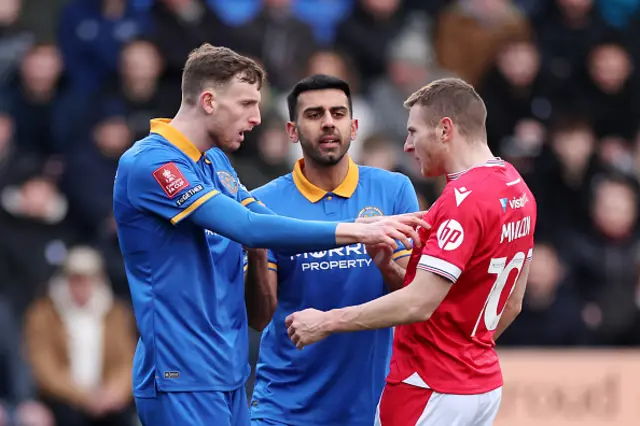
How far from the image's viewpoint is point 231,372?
5.59 metres

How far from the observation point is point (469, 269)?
17.9ft

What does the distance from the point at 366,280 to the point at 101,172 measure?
4.98 meters

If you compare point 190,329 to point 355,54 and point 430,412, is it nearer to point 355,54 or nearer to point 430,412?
point 430,412

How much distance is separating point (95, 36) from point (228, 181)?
20.7ft

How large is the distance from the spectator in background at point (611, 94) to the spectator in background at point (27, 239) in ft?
18.6

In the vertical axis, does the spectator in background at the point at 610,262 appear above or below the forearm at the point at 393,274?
below

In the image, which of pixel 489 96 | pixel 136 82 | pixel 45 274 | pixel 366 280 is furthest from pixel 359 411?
pixel 489 96

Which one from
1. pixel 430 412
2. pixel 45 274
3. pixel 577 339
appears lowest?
pixel 577 339

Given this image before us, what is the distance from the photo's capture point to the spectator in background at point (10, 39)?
11.5m

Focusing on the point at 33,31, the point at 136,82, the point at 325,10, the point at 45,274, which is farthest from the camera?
the point at 325,10

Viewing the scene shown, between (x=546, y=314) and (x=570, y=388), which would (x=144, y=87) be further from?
(x=570, y=388)

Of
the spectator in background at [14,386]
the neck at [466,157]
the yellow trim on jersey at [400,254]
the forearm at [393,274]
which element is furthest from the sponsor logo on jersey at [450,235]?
the spectator in background at [14,386]

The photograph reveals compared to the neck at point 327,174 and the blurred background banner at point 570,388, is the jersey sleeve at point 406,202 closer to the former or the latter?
the neck at point 327,174

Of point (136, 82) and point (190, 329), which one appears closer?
point (190, 329)
